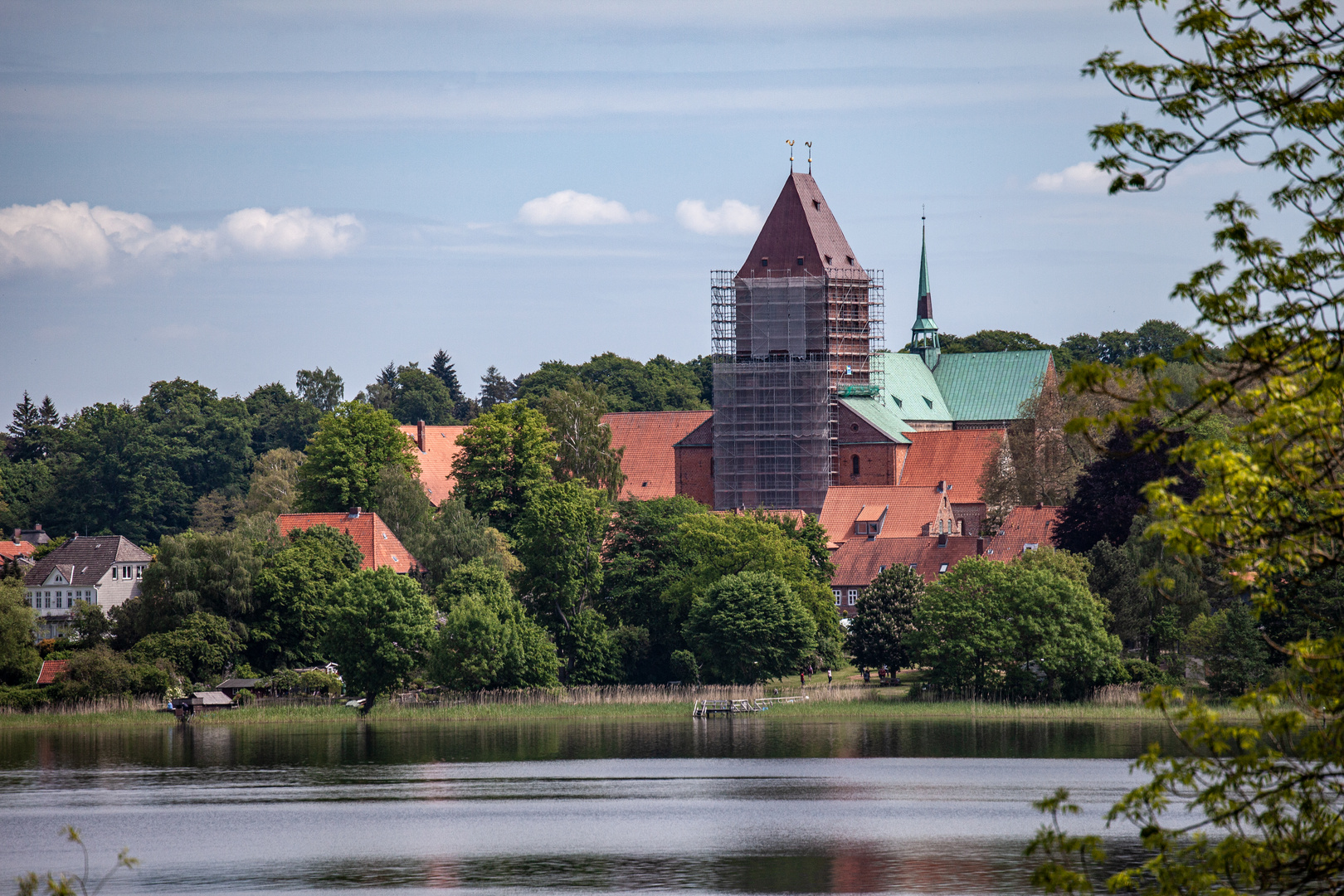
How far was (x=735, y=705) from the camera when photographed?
200 ft

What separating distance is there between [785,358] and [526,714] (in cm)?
4208

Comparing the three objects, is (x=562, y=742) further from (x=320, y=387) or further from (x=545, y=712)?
(x=320, y=387)

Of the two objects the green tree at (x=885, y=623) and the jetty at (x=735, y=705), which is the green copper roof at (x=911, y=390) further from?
the jetty at (x=735, y=705)

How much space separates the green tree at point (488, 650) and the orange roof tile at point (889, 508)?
26965 mm

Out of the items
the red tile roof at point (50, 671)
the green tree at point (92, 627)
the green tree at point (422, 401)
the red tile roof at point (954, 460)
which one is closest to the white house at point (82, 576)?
the green tree at point (92, 627)

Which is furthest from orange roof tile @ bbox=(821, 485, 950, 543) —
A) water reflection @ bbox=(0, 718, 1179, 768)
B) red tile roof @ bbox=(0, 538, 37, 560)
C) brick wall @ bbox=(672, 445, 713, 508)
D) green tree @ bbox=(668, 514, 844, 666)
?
red tile roof @ bbox=(0, 538, 37, 560)

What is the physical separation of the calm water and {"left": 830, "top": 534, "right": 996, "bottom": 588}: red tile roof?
20.4m

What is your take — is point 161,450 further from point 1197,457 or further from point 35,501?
point 1197,457

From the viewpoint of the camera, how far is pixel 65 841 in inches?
1336

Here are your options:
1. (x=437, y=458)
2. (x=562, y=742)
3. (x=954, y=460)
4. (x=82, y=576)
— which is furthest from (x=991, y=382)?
(x=562, y=742)

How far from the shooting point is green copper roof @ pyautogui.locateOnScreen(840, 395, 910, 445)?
9931 cm

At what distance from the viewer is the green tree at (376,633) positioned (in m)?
60.3

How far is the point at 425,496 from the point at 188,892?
51177 millimetres

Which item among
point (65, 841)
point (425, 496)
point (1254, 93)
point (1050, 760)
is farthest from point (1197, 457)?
point (425, 496)
